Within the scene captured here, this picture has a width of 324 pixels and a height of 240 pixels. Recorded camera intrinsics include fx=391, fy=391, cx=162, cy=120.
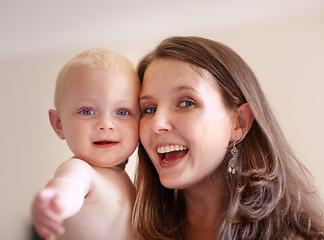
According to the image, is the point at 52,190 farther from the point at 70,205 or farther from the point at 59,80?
the point at 59,80

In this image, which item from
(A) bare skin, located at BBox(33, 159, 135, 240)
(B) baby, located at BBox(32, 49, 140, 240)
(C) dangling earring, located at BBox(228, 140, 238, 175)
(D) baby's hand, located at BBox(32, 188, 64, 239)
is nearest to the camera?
(D) baby's hand, located at BBox(32, 188, 64, 239)

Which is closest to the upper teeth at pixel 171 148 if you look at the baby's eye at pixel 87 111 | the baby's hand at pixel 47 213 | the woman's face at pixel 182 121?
the woman's face at pixel 182 121

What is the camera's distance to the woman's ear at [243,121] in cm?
135

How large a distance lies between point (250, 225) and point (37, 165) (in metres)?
0.97

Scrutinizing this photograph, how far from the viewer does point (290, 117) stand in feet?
7.14

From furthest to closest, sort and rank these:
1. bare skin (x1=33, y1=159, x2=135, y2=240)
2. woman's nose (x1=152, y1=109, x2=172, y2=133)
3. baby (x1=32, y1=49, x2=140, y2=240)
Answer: woman's nose (x1=152, y1=109, x2=172, y2=133)
baby (x1=32, y1=49, x2=140, y2=240)
bare skin (x1=33, y1=159, x2=135, y2=240)

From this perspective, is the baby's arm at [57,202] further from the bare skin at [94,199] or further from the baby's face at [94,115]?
the baby's face at [94,115]

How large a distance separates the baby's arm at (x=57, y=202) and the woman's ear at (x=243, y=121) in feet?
1.98

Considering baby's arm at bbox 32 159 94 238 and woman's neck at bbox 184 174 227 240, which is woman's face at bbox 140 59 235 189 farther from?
baby's arm at bbox 32 159 94 238

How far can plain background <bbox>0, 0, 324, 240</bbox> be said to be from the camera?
1574 mm

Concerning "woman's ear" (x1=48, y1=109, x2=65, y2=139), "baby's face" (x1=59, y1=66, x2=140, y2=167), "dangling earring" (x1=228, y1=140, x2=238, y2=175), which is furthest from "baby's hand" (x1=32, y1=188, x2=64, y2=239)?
"dangling earring" (x1=228, y1=140, x2=238, y2=175)

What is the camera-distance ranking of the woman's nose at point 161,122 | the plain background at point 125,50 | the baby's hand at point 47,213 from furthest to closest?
1. the plain background at point 125,50
2. the woman's nose at point 161,122
3. the baby's hand at point 47,213

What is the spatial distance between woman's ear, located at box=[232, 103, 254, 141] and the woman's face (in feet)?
0.21

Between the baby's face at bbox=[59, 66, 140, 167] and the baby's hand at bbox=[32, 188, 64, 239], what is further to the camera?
the baby's face at bbox=[59, 66, 140, 167]
